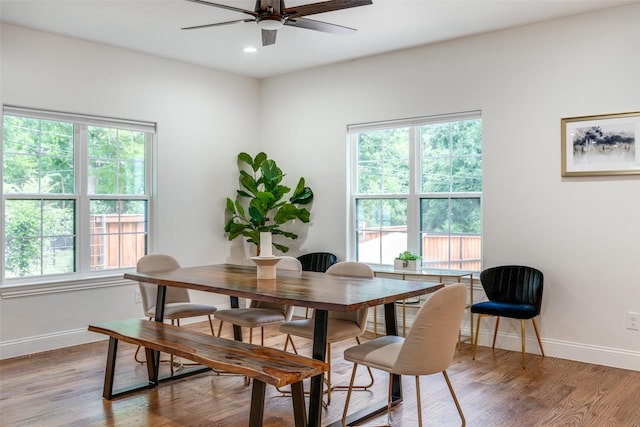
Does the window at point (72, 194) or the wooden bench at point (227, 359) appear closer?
the wooden bench at point (227, 359)

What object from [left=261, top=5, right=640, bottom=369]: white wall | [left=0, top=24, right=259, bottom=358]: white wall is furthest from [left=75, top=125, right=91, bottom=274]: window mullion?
[left=261, top=5, right=640, bottom=369]: white wall

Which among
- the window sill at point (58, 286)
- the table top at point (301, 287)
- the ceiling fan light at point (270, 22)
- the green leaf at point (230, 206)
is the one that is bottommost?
the window sill at point (58, 286)

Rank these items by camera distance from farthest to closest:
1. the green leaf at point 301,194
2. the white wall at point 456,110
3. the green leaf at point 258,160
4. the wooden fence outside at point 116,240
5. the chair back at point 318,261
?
the green leaf at point 258,160 → the green leaf at point 301,194 → the chair back at point 318,261 → the wooden fence outside at point 116,240 → the white wall at point 456,110

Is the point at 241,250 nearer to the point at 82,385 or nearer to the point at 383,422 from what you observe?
the point at 82,385

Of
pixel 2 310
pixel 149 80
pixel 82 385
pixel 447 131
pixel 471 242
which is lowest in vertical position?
pixel 82 385

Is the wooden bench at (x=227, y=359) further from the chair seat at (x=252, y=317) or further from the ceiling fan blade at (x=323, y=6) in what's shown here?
the ceiling fan blade at (x=323, y=6)

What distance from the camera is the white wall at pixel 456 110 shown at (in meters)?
4.15

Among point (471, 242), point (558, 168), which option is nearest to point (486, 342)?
point (471, 242)

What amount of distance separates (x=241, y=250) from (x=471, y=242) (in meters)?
2.78

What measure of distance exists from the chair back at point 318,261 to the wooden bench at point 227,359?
2.32 m

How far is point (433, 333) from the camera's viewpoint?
2588mm

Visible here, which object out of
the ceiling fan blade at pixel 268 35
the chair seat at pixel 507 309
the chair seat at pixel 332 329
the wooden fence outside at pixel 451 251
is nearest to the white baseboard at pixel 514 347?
the chair seat at pixel 507 309

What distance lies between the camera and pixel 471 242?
4953 millimetres

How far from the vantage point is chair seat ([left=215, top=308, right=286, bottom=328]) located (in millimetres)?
3762
